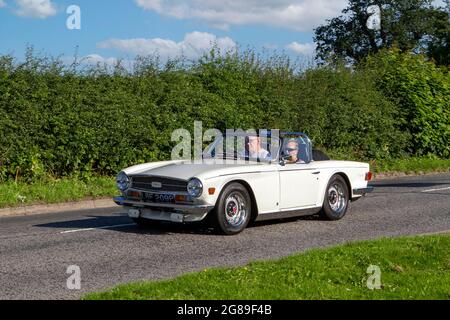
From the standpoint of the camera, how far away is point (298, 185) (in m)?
11.7

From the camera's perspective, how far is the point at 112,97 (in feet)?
59.9

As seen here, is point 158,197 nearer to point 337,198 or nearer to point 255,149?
point 255,149

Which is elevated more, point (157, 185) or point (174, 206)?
point (157, 185)

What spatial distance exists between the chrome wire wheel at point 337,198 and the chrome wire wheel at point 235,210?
6.98ft

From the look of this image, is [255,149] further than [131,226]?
No

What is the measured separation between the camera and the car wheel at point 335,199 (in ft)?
40.7

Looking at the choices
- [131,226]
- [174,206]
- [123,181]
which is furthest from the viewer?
[131,226]

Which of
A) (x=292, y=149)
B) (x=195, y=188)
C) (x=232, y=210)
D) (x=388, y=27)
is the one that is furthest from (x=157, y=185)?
(x=388, y=27)

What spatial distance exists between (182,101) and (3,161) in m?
5.22

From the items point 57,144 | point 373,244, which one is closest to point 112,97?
point 57,144

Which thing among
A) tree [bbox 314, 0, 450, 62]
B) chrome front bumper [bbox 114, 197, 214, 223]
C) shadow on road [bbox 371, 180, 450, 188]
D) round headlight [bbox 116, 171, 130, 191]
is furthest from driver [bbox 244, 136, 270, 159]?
tree [bbox 314, 0, 450, 62]

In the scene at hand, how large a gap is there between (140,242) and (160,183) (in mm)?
929

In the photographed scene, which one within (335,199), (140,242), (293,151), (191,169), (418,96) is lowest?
(140,242)

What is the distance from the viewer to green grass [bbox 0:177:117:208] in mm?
15016
